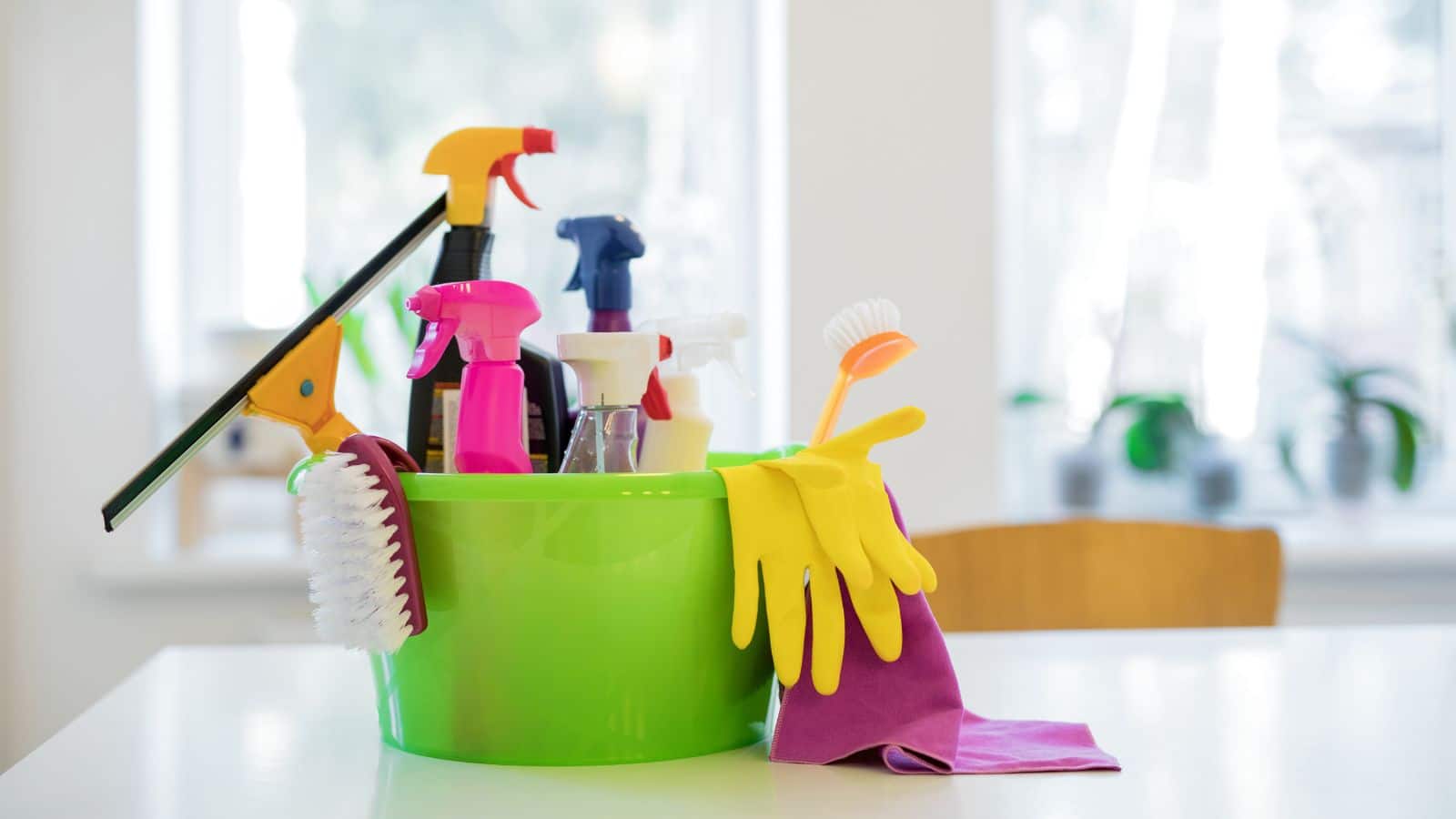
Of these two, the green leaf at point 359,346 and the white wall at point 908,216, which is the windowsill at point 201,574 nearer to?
the green leaf at point 359,346

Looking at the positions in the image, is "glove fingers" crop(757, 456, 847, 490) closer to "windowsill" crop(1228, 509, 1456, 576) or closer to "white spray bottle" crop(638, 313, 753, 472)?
"white spray bottle" crop(638, 313, 753, 472)

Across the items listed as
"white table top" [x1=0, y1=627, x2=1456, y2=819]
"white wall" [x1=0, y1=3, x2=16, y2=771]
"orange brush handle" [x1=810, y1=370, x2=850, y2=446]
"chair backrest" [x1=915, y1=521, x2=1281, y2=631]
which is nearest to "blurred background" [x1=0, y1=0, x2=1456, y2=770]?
"white wall" [x1=0, y1=3, x2=16, y2=771]

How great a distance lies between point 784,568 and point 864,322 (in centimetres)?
12

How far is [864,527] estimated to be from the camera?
1.54 ft

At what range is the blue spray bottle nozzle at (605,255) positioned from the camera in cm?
52

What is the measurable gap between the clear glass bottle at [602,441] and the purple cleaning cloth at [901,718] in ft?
0.33

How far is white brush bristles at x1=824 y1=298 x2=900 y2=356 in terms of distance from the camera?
0.52m

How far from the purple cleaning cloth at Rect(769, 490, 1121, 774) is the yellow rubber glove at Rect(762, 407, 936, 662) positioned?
0.01 metres

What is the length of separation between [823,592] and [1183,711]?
0.22 m

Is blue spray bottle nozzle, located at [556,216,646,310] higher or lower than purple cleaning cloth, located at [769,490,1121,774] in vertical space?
higher

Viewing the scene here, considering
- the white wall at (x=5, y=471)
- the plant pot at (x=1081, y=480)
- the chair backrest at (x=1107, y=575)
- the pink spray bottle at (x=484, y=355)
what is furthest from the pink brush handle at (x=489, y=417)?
the plant pot at (x=1081, y=480)

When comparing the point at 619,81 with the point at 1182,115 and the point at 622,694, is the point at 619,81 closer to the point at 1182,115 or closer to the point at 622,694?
the point at 1182,115

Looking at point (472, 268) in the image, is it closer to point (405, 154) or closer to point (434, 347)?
point (434, 347)

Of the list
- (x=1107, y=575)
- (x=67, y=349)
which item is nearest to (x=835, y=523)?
(x=1107, y=575)
